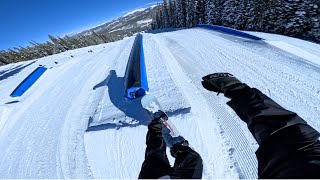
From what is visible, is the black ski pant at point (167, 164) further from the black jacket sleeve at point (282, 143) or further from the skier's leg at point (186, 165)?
the black jacket sleeve at point (282, 143)

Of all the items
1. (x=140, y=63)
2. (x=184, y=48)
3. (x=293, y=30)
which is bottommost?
(x=293, y=30)

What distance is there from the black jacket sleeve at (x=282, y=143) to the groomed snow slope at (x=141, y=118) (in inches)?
26.7

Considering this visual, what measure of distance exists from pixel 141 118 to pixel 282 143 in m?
2.78

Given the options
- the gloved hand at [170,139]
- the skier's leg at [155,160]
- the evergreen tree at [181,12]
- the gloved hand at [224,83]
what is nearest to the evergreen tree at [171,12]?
the evergreen tree at [181,12]

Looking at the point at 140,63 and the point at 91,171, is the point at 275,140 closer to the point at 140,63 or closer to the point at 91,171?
the point at 91,171

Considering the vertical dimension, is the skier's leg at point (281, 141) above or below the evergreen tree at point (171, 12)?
above

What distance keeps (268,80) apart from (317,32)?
7866 mm

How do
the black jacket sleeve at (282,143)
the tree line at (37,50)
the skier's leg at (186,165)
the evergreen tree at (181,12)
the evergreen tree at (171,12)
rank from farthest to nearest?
the evergreen tree at (171,12)
the evergreen tree at (181,12)
the tree line at (37,50)
the skier's leg at (186,165)
the black jacket sleeve at (282,143)

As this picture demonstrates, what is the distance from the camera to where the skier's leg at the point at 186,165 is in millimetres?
2150

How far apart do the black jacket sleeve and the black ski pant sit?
67 cm

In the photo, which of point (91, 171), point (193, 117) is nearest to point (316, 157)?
point (193, 117)

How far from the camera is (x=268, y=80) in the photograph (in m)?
4.64

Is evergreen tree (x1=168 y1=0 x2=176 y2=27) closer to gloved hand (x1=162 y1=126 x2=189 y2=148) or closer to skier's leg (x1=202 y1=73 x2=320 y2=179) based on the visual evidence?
gloved hand (x1=162 y1=126 x2=189 y2=148)

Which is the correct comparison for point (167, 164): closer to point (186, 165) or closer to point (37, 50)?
point (186, 165)
